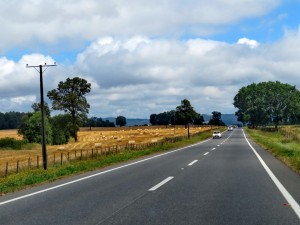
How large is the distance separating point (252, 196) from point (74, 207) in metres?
4.26

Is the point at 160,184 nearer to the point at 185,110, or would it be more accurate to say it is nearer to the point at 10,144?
the point at 10,144

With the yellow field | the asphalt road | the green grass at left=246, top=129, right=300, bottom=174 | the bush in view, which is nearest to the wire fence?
the yellow field

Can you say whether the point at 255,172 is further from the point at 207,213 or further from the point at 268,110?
the point at 268,110

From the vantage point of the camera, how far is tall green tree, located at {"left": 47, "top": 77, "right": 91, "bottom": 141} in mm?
79750

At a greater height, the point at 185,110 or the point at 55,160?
the point at 185,110

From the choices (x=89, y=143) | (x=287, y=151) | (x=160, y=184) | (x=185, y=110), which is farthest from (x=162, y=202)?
(x=185, y=110)

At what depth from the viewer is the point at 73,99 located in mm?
79562

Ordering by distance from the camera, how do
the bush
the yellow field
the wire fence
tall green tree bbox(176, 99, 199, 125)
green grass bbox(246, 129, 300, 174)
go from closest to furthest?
green grass bbox(246, 129, 300, 174) → the wire fence → the yellow field → the bush → tall green tree bbox(176, 99, 199, 125)

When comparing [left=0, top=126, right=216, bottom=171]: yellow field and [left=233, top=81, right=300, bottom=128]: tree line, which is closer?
[left=0, top=126, right=216, bottom=171]: yellow field

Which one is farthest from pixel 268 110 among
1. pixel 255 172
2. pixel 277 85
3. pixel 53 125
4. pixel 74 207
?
pixel 74 207

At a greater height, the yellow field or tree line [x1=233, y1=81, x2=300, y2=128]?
tree line [x1=233, y1=81, x2=300, y2=128]

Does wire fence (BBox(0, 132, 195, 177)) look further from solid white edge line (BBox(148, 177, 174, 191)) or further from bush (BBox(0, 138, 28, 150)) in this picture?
bush (BBox(0, 138, 28, 150))

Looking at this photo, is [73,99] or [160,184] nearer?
[160,184]

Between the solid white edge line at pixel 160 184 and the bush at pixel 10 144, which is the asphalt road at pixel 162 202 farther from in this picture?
the bush at pixel 10 144
